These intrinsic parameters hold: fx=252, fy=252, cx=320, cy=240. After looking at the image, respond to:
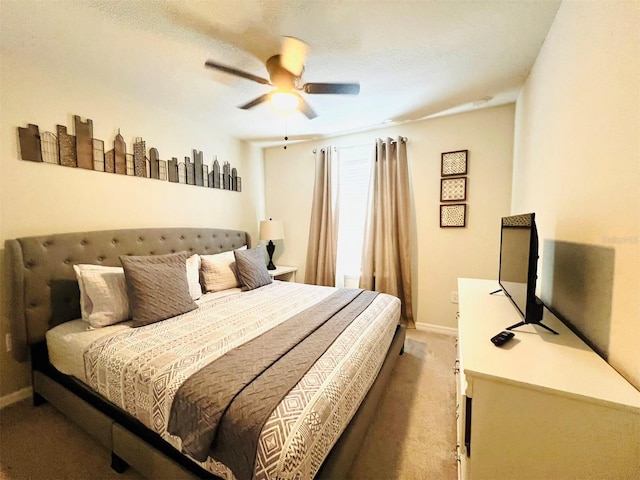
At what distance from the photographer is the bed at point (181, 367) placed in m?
0.95

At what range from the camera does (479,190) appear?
281 centimetres

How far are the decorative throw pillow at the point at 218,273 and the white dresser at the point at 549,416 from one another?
2.27 m

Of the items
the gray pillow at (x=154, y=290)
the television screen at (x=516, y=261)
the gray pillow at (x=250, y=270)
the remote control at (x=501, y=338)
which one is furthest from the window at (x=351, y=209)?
the remote control at (x=501, y=338)

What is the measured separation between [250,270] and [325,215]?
1.38m

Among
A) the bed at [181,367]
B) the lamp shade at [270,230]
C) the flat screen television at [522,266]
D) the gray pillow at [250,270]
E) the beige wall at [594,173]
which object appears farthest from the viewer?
the lamp shade at [270,230]

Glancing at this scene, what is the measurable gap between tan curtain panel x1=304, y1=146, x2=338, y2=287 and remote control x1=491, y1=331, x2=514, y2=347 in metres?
2.56

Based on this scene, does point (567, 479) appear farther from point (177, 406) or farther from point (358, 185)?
point (358, 185)

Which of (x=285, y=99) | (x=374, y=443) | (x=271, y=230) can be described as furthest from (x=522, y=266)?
(x=271, y=230)

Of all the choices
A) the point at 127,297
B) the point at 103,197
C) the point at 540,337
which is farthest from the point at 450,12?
the point at 103,197

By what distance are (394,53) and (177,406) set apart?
246cm

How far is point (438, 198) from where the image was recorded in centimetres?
300

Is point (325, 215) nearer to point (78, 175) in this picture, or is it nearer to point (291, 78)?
point (291, 78)

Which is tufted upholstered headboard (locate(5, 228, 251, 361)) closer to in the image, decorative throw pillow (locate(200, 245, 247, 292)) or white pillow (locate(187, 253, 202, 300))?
white pillow (locate(187, 253, 202, 300))

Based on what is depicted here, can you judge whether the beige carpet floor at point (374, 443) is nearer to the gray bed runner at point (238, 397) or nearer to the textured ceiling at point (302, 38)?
the gray bed runner at point (238, 397)
